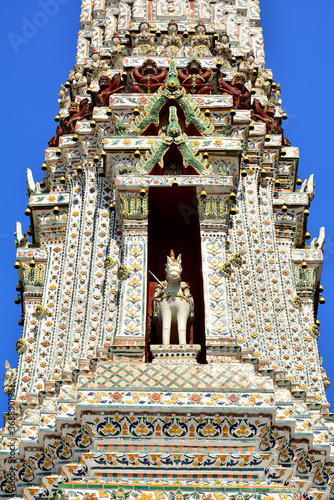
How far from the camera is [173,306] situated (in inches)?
885

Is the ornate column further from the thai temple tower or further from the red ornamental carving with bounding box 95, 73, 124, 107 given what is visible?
the red ornamental carving with bounding box 95, 73, 124, 107

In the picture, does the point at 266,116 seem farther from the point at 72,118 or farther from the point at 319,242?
the point at 72,118

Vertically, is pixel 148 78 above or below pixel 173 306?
above

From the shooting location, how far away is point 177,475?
65.1ft

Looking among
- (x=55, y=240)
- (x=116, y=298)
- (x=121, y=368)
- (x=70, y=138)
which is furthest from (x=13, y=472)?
(x=70, y=138)

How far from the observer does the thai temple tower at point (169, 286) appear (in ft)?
66.1

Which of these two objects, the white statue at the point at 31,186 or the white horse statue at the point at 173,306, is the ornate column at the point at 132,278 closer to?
the white horse statue at the point at 173,306

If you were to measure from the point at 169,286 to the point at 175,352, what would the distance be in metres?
1.29

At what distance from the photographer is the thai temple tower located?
20.1m

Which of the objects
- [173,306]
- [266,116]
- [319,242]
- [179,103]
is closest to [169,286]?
[173,306]

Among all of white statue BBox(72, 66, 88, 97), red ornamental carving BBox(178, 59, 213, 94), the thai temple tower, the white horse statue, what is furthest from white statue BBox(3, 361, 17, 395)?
white statue BBox(72, 66, 88, 97)

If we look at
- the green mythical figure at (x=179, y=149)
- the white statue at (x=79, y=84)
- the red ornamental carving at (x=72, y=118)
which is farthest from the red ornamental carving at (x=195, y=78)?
the white statue at (x=79, y=84)

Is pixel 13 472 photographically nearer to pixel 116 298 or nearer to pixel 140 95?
pixel 116 298

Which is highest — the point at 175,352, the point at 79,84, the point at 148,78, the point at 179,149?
the point at 79,84
